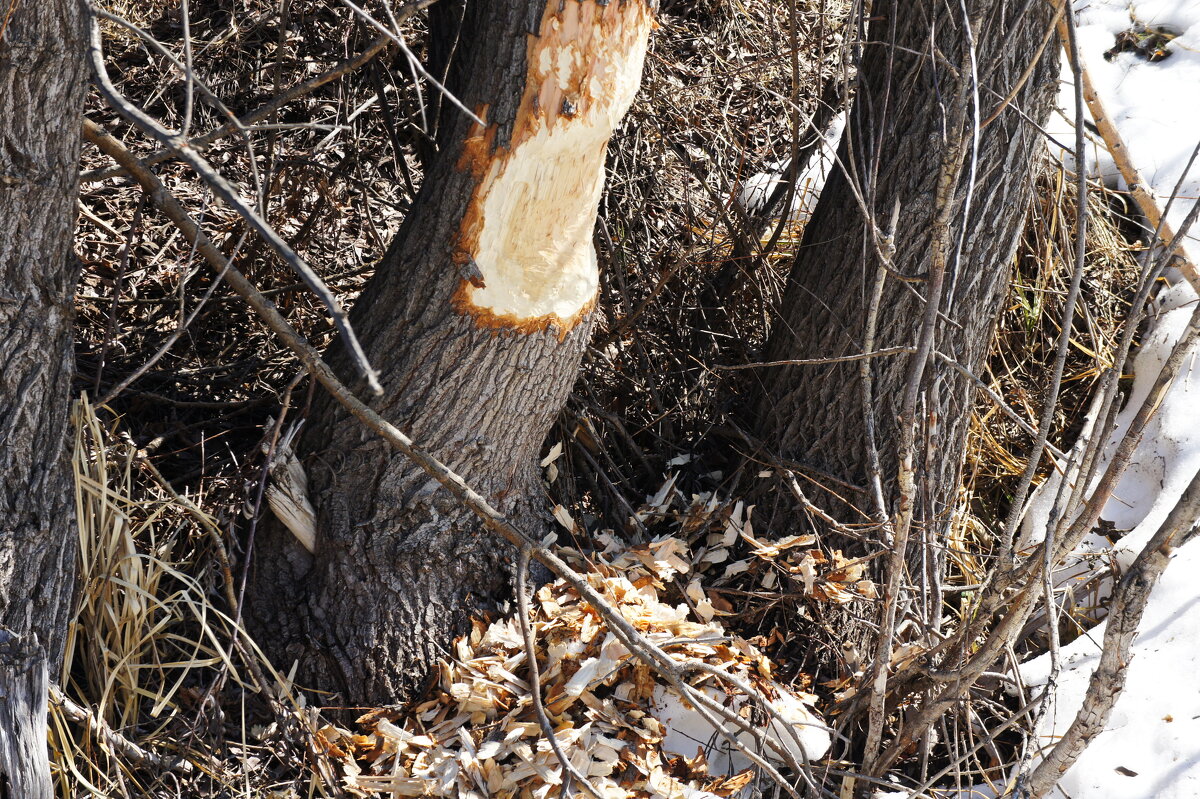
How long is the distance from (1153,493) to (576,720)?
1.94 meters

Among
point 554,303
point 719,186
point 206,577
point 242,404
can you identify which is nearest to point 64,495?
point 206,577

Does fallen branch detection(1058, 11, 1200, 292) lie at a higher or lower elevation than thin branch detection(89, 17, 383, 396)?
higher

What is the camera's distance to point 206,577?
2.19 m

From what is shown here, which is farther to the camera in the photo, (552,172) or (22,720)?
(552,172)

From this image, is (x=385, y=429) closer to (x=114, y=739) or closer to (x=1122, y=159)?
(x=114, y=739)

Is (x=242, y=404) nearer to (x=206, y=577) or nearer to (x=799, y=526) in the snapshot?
(x=206, y=577)

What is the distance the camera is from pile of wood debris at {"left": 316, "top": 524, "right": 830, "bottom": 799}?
2045mm

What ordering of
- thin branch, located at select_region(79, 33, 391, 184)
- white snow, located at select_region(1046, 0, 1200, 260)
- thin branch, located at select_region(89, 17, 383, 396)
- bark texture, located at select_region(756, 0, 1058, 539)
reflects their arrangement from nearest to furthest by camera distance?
thin branch, located at select_region(89, 17, 383, 396) < thin branch, located at select_region(79, 33, 391, 184) < bark texture, located at select_region(756, 0, 1058, 539) < white snow, located at select_region(1046, 0, 1200, 260)

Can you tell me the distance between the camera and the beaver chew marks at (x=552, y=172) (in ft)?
5.94

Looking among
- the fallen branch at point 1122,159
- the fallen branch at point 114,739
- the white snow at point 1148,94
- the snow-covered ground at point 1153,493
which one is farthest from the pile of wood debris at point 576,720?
the white snow at point 1148,94

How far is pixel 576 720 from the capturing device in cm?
215

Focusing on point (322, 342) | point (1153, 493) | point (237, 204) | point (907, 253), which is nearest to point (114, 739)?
point (322, 342)

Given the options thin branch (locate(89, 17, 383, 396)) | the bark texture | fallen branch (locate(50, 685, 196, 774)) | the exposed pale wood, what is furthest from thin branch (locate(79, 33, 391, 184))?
the bark texture

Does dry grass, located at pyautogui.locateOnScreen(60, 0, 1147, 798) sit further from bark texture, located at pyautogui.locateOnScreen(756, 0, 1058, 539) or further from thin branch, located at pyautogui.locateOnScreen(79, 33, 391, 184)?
bark texture, located at pyautogui.locateOnScreen(756, 0, 1058, 539)
